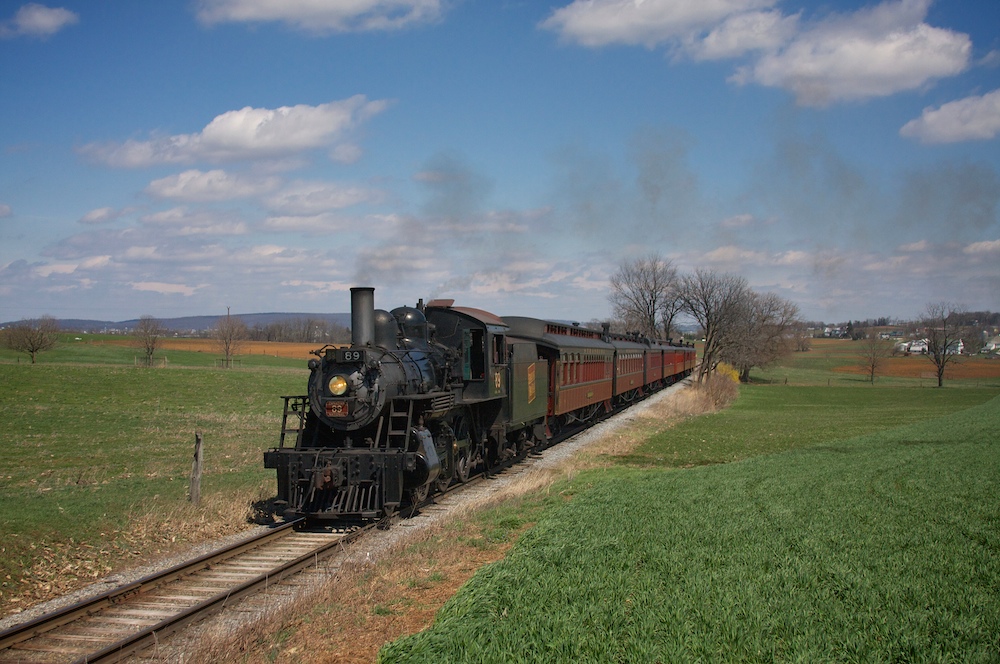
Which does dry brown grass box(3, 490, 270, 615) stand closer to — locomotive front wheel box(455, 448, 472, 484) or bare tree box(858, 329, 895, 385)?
locomotive front wheel box(455, 448, 472, 484)

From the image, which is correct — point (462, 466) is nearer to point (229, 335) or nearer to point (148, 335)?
point (148, 335)

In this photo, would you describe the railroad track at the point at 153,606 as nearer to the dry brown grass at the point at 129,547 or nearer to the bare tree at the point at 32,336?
the dry brown grass at the point at 129,547

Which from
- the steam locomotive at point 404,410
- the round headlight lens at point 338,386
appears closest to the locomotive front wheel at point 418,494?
the steam locomotive at point 404,410

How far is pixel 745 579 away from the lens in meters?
6.83

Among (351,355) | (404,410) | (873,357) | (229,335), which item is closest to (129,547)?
(351,355)

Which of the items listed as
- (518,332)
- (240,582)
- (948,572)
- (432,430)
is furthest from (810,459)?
(240,582)

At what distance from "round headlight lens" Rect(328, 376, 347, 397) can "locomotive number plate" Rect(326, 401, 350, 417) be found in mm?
153

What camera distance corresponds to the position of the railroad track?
6871mm

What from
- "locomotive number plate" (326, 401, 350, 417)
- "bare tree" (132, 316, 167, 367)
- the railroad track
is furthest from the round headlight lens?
"bare tree" (132, 316, 167, 367)

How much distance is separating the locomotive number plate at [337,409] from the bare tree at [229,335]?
5493cm

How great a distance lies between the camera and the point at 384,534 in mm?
11555

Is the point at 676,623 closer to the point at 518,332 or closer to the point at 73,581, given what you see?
the point at 73,581

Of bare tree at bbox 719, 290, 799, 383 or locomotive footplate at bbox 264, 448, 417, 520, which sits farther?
bare tree at bbox 719, 290, 799, 383

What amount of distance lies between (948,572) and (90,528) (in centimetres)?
1121
